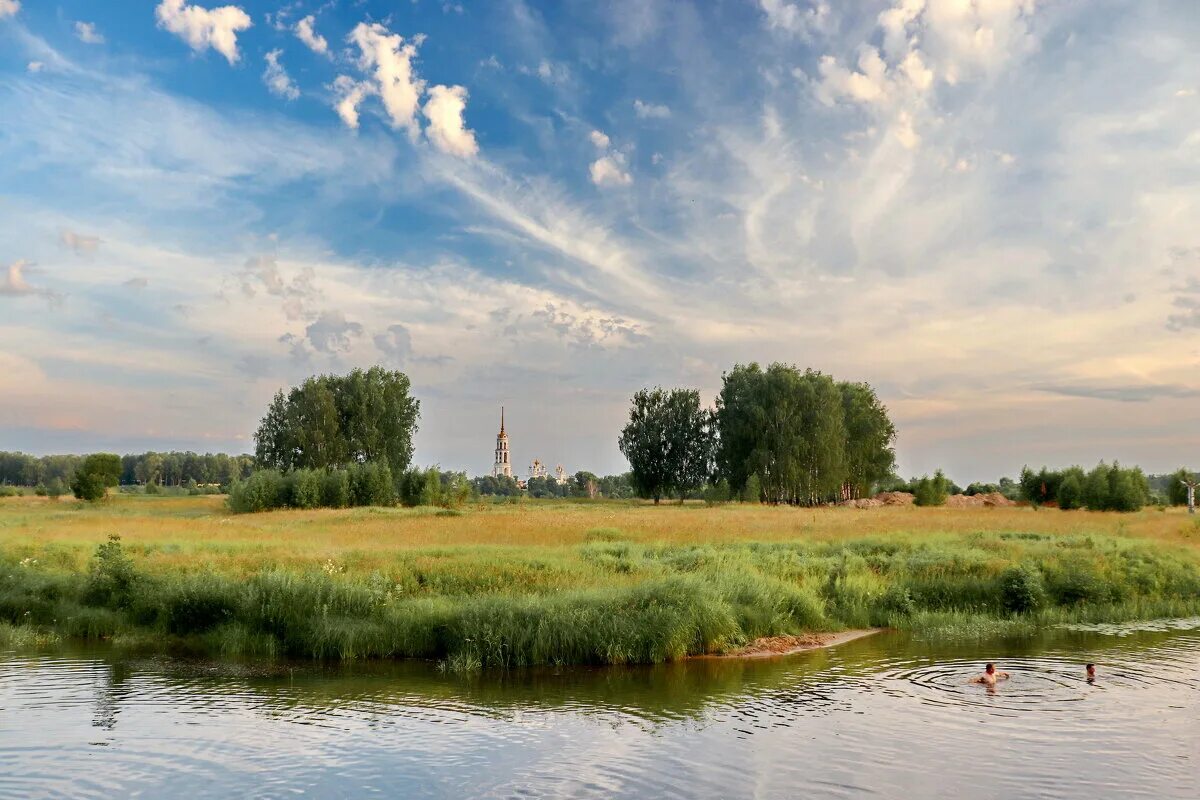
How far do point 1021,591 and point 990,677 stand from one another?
423 inches

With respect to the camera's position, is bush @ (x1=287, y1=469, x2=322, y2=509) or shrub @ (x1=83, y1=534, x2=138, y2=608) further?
bush @ (x1=287, y1=469, x2=322, y2=509)

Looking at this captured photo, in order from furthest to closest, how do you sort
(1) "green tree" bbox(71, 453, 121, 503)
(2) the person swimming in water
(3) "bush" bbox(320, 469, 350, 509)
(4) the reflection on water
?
(1) "green tree" bbox(71, 453, 121, 503), (3) "bush" bbox(320, 469, 350, 509), (2) the person swimming in water, (4) the reflection on water

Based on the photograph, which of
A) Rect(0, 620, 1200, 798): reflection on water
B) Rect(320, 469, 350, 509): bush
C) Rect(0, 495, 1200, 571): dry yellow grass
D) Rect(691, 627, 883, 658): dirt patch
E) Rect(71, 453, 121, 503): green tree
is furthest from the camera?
Rect(71, 453, 121, 503): green tree

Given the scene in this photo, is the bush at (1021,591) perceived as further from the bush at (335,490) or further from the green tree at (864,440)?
the green tree at (864,440)

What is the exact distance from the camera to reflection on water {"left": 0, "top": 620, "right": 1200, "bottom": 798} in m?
11.0

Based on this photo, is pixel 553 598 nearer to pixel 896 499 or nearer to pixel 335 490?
pixel 335 490

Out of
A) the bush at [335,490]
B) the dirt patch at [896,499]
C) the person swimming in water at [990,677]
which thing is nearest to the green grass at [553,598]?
the person swimming in water at [990,677]

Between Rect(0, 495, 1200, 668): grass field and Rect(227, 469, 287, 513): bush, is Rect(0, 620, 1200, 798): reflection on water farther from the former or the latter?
Rect(227, 469, 287, 513): bush

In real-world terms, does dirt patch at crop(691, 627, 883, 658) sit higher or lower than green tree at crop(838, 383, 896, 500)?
lower

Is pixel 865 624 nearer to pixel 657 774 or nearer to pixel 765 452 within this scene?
pixel 657 774

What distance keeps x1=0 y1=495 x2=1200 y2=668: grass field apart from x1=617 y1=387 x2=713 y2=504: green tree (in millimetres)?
56947

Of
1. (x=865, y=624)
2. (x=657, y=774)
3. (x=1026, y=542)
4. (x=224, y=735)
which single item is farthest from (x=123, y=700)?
(x=1026, y=542)

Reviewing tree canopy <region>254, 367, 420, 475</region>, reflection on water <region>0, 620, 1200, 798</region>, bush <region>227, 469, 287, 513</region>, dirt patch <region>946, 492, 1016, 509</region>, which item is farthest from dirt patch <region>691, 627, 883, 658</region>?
dirt patch <region>946, 492, 1016, 509</region>

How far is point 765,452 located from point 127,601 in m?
68.2
